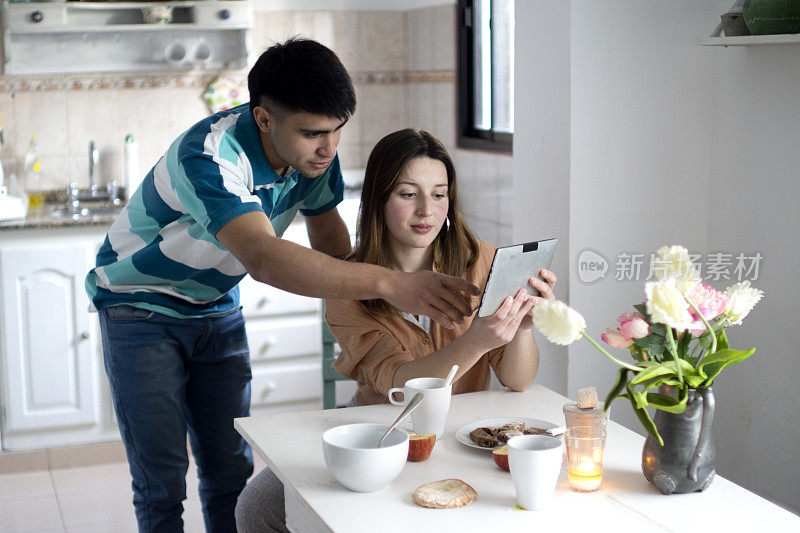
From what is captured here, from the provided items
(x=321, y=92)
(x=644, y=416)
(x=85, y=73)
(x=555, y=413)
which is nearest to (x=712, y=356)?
(x=644, y=416)

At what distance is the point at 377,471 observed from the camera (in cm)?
127

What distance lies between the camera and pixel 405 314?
1889 millimetres

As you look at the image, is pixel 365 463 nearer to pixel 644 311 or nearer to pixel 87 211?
pixel 644 311

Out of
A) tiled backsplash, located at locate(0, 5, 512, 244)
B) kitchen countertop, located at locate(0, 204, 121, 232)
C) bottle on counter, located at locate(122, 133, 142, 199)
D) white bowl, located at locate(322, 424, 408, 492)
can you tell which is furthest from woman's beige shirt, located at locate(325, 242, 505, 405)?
bottle on counter, located at locate(122, 133, 142, 199)

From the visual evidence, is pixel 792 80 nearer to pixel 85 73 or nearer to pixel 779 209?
pixel 779 209

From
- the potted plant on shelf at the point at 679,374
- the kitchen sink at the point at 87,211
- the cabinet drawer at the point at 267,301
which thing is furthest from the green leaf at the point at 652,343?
the kitchen sink at the point at 87,211

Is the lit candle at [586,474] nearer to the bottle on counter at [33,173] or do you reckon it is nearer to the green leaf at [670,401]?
the green leaf at [670,401]

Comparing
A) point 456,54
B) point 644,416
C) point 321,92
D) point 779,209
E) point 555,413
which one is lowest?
point 555,413

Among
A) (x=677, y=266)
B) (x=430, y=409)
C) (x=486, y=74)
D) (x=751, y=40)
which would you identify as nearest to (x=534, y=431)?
(x=430, y=409)

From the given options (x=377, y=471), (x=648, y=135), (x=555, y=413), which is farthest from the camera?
(x=648, y=135)

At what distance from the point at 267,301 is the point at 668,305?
2565 millimetres

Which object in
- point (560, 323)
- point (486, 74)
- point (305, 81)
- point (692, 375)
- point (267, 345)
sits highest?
point (486, 74)

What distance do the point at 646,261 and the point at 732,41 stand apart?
0.59 meters

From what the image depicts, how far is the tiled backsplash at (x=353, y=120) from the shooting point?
12.3 ft
